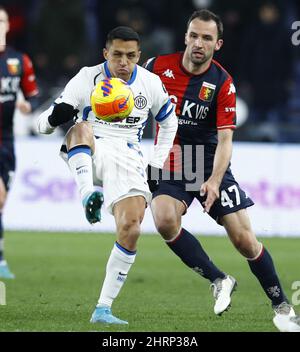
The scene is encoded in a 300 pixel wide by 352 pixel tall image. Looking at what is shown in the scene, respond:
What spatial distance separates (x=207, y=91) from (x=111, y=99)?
1.30 m

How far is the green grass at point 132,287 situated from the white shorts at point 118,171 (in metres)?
0.94

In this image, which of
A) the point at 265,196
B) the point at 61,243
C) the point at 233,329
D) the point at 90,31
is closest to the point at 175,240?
the point at 233,329

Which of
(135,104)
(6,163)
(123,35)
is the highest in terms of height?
(123,35)

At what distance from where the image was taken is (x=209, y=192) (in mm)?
7844

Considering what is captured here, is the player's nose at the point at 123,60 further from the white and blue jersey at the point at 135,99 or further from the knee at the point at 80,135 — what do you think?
the knee at the point at 80,135

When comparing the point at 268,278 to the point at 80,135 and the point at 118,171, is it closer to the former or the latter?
the point at 118,171

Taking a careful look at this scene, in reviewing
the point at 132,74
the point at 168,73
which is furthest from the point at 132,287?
the point at 132,74

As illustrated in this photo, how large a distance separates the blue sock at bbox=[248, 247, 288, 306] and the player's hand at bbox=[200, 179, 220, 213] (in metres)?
0.58

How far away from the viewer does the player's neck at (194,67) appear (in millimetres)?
8500

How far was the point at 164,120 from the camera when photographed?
7.99 meters

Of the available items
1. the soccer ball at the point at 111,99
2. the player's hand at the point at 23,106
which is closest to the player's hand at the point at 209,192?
the soccer ball at the point at 111,99

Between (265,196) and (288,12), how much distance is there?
533cm

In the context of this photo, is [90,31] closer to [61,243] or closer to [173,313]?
[61,243]

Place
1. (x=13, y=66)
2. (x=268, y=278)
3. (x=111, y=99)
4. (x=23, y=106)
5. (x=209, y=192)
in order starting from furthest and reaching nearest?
(x=13, y=66)
(x=23, y=106)
(x=268, y=278)
(x=209, y=192)
(x=111, y=99)
